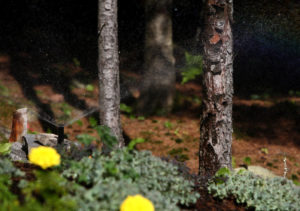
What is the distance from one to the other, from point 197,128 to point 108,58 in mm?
3649

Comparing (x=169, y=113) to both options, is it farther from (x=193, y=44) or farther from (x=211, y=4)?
(x=211, y=4)

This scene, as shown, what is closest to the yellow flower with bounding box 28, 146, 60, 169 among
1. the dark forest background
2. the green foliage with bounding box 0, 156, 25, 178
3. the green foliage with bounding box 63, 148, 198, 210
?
the green foliage with bounding box 63, 148, 198, 210

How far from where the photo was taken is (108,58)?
220 inches

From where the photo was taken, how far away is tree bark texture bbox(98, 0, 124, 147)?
5.54m

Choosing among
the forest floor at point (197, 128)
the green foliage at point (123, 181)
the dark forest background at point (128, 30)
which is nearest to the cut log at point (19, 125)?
the forest floor at point (197, 128)

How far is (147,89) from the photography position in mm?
9086

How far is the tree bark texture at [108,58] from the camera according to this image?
5535 millimetres

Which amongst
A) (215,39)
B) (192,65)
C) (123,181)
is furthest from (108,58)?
(192,65)

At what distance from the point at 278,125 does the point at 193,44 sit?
13.2ft

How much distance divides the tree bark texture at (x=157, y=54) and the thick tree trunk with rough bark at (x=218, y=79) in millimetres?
4340

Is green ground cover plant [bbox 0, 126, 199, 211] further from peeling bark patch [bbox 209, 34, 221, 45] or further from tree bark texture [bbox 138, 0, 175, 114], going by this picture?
tree bark texture [bbox 138, 0, 175, 114]

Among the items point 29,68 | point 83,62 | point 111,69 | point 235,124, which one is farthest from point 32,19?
point 235,124

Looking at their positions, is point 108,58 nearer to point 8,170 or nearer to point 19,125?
point 19,125

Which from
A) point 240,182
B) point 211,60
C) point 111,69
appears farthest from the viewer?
point 111,69
